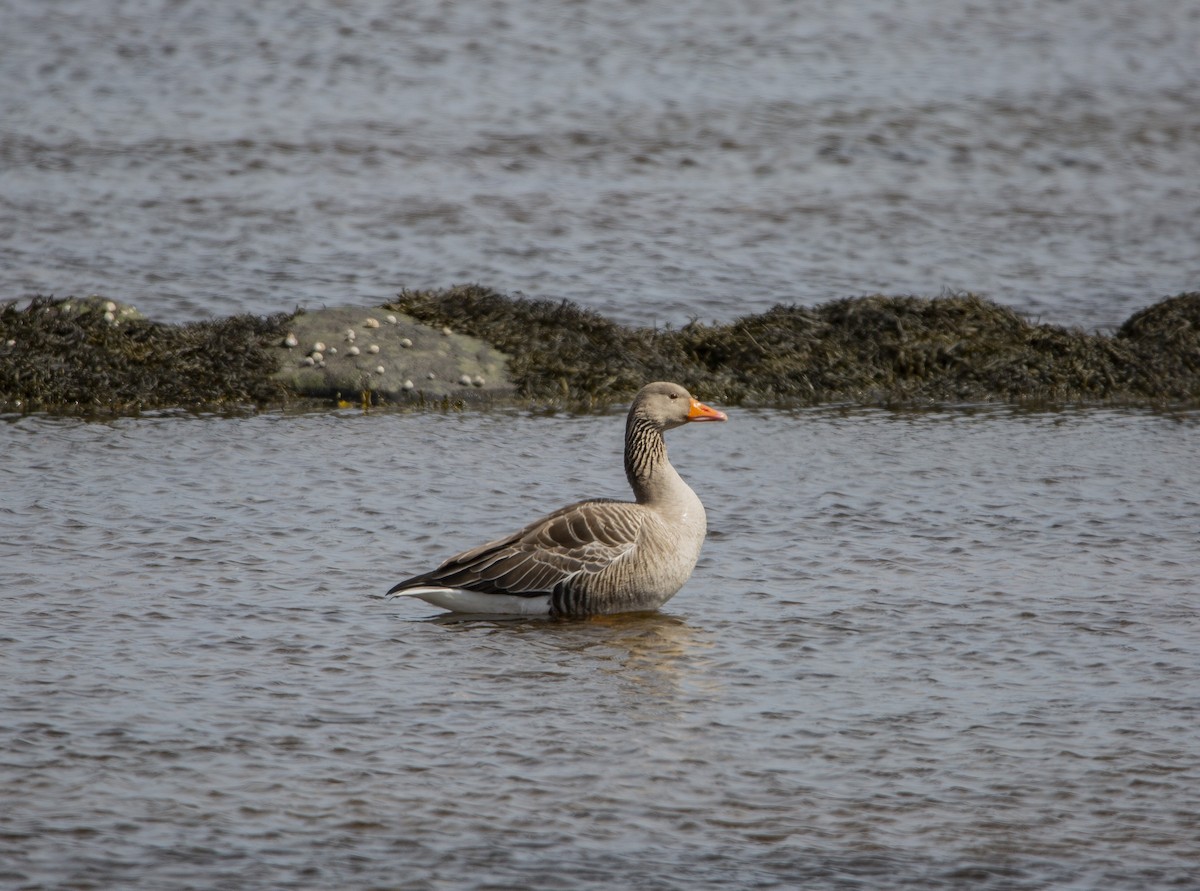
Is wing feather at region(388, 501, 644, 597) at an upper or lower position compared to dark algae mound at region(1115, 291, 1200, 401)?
lower

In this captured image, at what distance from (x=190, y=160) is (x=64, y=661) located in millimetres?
16995

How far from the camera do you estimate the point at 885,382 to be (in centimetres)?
1538

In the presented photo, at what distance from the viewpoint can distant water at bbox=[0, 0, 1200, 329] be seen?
19.0 m

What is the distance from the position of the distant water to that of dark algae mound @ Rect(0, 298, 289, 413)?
4.29 ft

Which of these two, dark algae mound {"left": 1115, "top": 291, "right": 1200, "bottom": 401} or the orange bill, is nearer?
the orange bill

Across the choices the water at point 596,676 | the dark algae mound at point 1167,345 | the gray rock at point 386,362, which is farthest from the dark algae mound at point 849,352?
the water at point 596,676

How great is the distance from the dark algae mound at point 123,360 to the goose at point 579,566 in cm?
556

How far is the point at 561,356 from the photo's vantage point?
15.5m

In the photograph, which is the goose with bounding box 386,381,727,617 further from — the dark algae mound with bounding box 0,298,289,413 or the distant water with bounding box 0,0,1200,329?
the distant water with bounding box 0,0,1200,329

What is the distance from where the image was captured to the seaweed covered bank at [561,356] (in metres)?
14.8

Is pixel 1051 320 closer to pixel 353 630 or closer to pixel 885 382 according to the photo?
pixel 885 382

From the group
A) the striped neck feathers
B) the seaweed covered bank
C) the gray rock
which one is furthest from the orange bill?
the gray rock

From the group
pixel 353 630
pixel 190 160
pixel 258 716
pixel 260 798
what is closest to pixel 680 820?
pixel 260 798

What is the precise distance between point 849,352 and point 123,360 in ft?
22.6
